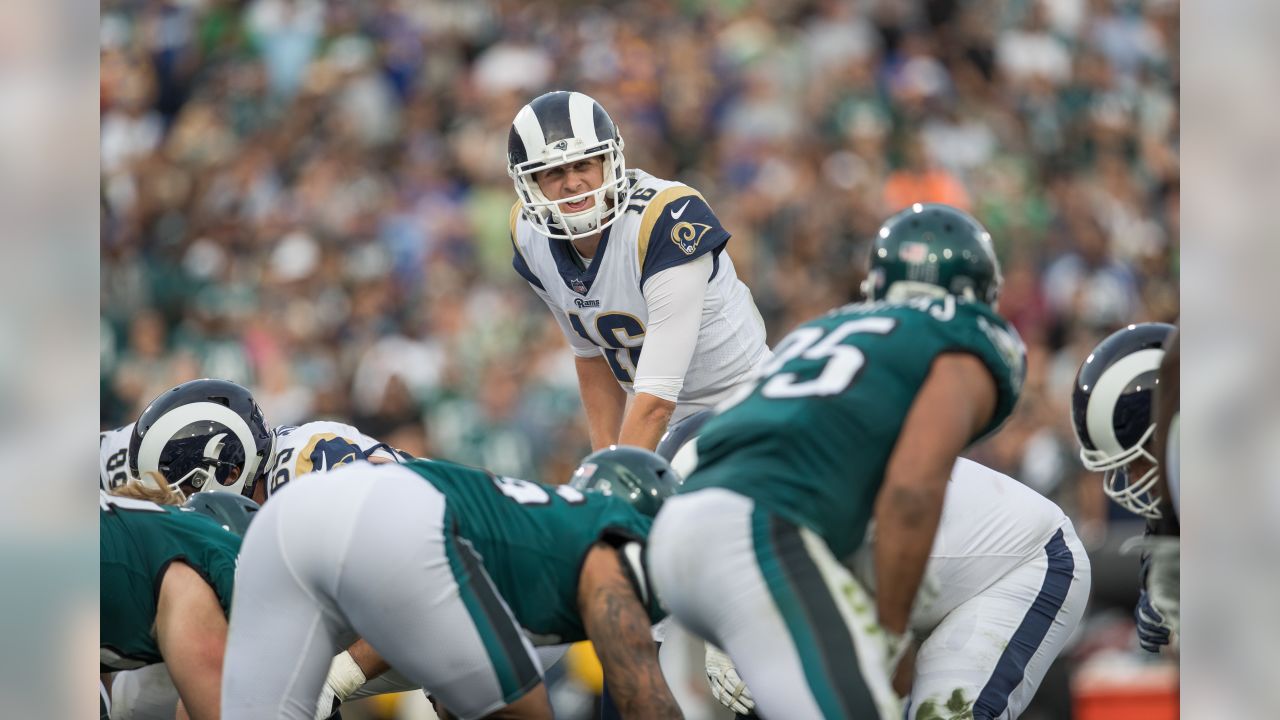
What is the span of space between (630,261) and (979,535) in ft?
5.22

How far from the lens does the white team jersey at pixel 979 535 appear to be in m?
4.75

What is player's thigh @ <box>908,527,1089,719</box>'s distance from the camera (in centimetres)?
468

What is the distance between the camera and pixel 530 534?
12.3ft

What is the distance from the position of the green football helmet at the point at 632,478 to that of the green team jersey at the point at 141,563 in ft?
3.33

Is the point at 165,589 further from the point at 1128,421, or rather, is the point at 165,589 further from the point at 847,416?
the point at 1128,421

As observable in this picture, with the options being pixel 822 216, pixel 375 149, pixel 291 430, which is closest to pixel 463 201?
pixel 375 149

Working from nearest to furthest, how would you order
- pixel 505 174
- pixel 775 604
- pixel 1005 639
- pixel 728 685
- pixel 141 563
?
1. pixel 775 604
2. pixel 141 563
3. pixel 1005 639
4. pixel 728 685
5. pixel 505 174

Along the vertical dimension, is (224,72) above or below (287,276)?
above

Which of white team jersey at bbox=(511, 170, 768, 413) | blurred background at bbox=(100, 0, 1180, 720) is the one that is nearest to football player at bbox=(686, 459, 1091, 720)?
white team jersey at bbox=(511, 170, 768, 413)

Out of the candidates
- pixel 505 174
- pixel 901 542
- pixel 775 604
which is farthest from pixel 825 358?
pixel 505 174

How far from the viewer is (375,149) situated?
14.6 m

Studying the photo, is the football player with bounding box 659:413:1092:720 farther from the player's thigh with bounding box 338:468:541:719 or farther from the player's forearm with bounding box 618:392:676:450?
the player's thigh with bounding box 338:468:541:719

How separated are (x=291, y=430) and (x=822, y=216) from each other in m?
7.95
